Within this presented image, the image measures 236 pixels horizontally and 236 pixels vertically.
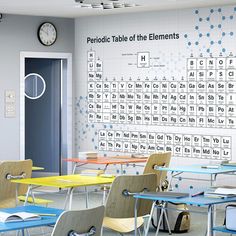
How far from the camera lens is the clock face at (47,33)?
39.9ft

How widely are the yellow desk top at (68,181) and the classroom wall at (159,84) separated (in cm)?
343

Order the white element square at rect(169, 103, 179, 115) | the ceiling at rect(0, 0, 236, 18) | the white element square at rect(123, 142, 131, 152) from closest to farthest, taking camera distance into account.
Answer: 1. the ceiling at rect(0, 0, 236, 18)
2. the white element square at rect(169, 103, 179, 115)
3. the white element square at rect(123, 142, 131, 152)

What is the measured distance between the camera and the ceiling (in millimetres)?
10281

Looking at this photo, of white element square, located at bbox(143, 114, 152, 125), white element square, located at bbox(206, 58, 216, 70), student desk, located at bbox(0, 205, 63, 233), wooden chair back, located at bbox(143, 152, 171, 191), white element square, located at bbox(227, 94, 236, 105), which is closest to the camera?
student desk, located at bbox(0, 205, 63, 233)

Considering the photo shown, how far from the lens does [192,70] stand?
430 inches

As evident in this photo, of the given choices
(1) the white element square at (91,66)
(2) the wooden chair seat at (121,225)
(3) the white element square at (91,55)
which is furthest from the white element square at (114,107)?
(2) the wooden chair seat at (121,225)

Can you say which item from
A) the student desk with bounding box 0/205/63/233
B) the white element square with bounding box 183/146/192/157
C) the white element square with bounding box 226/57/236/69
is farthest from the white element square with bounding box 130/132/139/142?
the student desk with bounding box 0/205/63/233

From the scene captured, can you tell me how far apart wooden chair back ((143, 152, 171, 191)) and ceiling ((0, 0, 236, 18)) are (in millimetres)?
1941

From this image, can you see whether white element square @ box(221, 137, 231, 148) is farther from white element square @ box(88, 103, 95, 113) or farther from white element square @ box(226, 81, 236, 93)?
white element square @ box(88, 103, 95, 113)

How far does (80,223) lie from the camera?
423cm

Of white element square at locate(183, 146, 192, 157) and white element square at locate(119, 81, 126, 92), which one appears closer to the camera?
white element square at locate(183, 146, 192, 157)

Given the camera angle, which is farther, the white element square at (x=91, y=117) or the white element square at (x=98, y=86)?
the white element square at (x=91, y=117)

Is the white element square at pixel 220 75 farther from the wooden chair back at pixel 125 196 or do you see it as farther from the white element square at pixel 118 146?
the wooden chair back at pixel 125 196

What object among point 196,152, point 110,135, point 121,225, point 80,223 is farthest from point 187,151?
point 80,223
